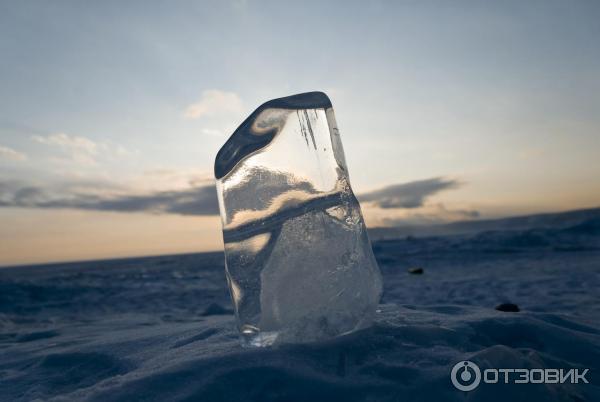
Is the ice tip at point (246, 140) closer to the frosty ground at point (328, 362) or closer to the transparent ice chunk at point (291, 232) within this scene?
the transparent ice chunk at point (291, 232)

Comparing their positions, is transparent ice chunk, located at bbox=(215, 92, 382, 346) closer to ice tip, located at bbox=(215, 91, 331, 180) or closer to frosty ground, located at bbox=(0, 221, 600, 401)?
ice tip, located at bbox=(215, 91, 331, 180)

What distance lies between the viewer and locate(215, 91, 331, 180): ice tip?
1975 mm

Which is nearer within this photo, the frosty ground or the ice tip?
the frosty ground

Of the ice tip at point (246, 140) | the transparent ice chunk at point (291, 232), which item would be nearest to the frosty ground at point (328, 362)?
the transparent ice chunk at point (291, 232)

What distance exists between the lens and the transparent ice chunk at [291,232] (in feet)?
6.21

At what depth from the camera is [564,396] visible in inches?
53.2

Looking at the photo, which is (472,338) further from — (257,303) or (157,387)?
(157,387)

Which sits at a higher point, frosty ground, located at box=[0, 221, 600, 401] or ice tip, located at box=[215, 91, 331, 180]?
ice tip, located at box=[215, 91, 331, 180]

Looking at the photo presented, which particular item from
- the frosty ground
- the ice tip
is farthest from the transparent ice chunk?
the frosty ground

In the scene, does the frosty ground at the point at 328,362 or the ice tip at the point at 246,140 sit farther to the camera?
the ice tip at the point at 246,140

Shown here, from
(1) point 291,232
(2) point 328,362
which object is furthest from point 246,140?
(2) point 328,362

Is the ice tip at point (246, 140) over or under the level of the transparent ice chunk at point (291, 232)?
over

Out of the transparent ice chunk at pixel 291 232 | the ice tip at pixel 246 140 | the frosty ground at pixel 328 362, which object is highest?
the ice tip at pixel 246 140

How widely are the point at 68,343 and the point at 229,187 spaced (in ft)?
6.44
